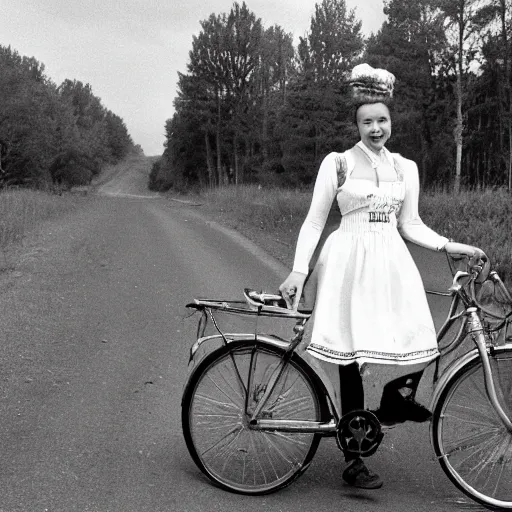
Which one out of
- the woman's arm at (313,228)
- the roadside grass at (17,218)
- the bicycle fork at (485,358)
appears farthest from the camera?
the roadside grass at (17,218)

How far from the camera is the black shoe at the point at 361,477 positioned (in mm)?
3321

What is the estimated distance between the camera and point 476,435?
10.5 feet

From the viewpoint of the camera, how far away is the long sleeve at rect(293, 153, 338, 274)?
3.20m

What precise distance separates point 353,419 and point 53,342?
383cm

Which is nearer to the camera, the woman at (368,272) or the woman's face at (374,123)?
the woman at (368,272)

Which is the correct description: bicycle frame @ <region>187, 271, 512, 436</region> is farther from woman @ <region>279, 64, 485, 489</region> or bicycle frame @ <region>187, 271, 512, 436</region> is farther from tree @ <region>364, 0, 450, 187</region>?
tree @ <region>364, 0, 450, 187</region>

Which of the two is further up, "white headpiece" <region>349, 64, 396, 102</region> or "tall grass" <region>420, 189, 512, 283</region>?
"white headpiece" <region>349, 64, 396, 102</region>

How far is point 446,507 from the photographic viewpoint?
318 cm

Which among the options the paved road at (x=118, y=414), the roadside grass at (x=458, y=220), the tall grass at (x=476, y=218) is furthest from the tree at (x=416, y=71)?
the paved road at (x=118, y=414)

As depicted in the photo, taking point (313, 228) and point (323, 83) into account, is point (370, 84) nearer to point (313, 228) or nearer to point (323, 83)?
point (313, 228)

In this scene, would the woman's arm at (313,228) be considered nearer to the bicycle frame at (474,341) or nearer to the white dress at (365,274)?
the white dress at (365,274)

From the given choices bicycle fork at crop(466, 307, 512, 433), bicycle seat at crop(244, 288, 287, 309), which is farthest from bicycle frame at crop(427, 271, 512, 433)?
bicycle seat at crop(244, 288, 287, 309)

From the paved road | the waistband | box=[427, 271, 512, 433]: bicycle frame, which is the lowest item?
the paved road

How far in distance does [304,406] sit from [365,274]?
71cm
